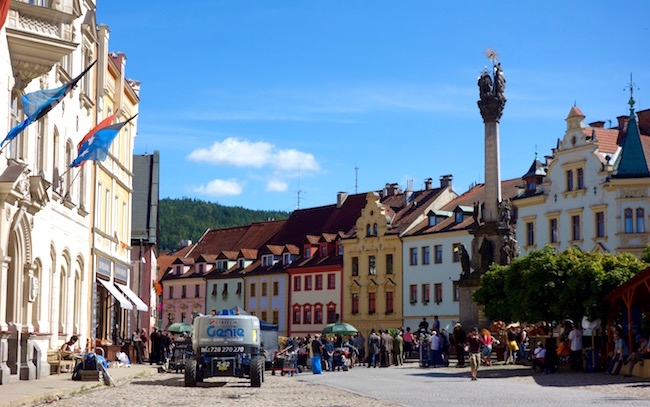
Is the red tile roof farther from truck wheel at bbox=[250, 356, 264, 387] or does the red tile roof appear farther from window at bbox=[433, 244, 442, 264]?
truck wheel at bbox=[250, 356, 264, 387]

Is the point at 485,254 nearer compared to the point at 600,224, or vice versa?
the point at 485,254

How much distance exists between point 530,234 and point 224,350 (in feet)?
139

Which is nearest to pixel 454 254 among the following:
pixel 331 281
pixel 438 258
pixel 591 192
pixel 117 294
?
pixel 438 258

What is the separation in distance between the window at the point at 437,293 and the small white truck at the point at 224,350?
1885 inches

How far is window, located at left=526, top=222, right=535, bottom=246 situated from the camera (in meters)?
66.8

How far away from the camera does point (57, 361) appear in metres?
30.9

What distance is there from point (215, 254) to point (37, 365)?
75504mm

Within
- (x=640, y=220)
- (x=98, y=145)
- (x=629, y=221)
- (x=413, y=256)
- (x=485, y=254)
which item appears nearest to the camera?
(x=98, y=145)

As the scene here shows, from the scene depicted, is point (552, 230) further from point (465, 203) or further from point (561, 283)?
point (561, 283)

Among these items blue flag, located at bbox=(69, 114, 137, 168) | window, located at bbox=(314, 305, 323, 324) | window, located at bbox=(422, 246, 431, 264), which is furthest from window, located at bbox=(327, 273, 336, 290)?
blue flag, located at bbox=(69, 114, 137, 168)

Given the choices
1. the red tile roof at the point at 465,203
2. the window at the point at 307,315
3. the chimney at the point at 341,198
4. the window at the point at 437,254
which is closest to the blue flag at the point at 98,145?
the red tile roof at the point at 465,203

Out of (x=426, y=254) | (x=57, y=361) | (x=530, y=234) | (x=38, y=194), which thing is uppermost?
(x=530, y=234)

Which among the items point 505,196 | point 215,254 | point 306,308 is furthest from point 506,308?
point 215,254

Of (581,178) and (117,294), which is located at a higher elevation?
(581,178)
